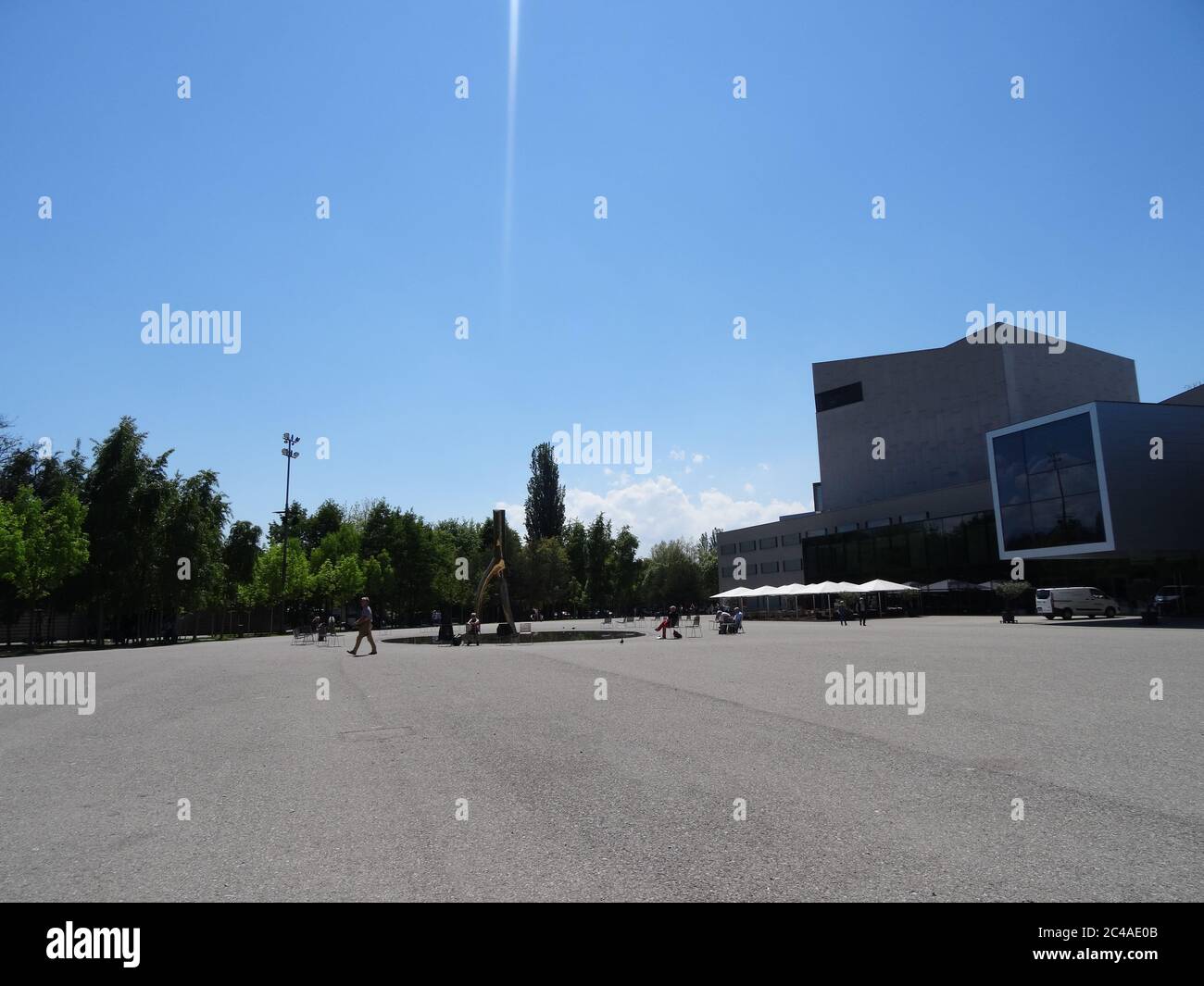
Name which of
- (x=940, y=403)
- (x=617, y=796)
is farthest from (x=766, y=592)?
(x=617, y=796)

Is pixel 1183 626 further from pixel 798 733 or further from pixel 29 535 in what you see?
pixel 29 535

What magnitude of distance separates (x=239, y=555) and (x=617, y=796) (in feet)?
209

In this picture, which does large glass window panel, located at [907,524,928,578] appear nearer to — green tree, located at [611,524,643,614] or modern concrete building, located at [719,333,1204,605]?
modern concrete building, located at [719,333,1204,605]

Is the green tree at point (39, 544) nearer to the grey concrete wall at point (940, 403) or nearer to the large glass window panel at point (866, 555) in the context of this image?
the large glass window panel at point (866, 555)

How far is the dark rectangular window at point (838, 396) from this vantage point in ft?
272

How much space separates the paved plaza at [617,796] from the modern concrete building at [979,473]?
4076 cm

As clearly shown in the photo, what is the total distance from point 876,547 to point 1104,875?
74.8 metres

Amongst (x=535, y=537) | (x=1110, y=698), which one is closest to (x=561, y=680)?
(x=1110, y=698)

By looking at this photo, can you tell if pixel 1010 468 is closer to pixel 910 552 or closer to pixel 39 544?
pixel 910 552

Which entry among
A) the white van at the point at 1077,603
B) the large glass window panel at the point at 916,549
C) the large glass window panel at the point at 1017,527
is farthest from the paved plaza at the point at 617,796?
the large glass window panel at the point at 916,549

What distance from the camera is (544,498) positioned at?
97.2 meters

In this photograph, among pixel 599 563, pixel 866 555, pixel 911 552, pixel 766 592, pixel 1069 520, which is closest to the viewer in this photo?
pixel 1069 520

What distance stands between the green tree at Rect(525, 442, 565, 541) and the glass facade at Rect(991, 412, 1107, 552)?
54.9 meters
